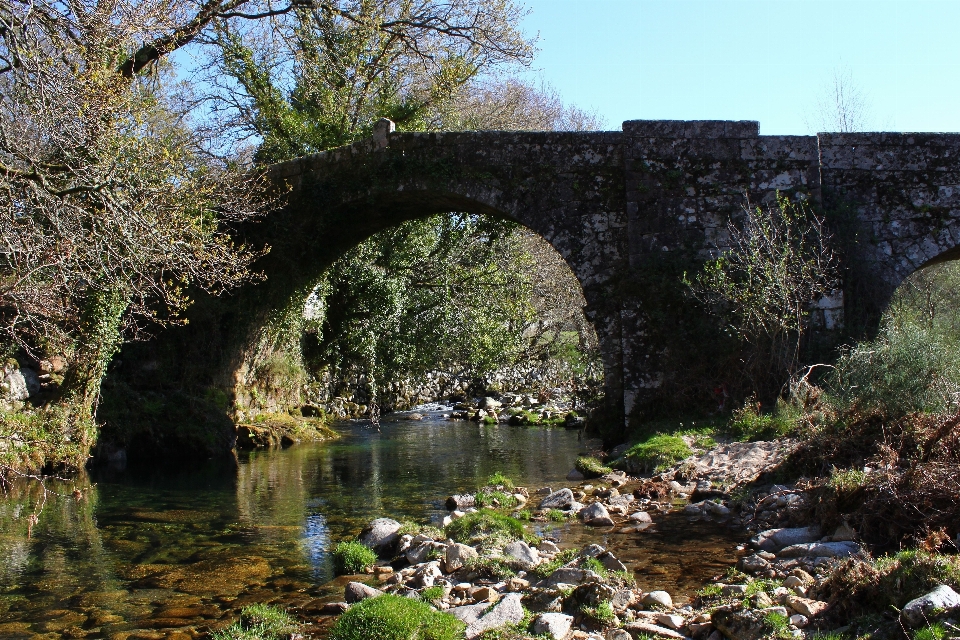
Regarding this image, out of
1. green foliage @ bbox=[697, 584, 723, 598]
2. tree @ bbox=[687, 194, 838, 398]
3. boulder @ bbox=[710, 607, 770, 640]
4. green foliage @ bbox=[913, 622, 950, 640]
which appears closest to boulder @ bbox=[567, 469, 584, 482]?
tree @ bbox=[687, 194, 838, 398]

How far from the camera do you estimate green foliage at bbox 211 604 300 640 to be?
15.4 feet

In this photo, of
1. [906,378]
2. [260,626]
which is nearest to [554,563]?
[260,626]

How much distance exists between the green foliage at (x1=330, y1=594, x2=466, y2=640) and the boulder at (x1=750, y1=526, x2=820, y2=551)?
95.4 inches

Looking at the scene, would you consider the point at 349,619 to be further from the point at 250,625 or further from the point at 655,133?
the point at 655,133

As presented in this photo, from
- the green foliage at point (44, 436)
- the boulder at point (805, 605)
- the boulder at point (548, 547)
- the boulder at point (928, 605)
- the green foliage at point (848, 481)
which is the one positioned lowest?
the boulder at point (548, 547)

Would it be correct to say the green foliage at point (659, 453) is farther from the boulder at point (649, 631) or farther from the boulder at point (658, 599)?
the boulder at point (649, 631)

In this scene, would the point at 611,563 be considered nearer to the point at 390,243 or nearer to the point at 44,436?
the point at 44,436

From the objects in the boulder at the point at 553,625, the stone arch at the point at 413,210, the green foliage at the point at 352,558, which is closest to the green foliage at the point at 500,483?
the green foliage at the point at 352,558

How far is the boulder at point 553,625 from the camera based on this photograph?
428 centimetres

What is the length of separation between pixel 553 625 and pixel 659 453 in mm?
4981

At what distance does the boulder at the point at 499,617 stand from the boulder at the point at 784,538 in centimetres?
201

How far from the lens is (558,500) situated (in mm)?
7738

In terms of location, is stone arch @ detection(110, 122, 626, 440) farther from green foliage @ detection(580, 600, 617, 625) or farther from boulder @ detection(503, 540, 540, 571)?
green foliage @ detection(580, 600, 617, 625)

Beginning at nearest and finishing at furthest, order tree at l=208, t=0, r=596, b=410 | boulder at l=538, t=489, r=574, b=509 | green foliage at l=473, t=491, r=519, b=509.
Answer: boulder at l=538, t=489, r=574, b=509 < green foliage at l=473, t=491, r=519, b=509 < tree at l=208, t=0, r=596, b=410
